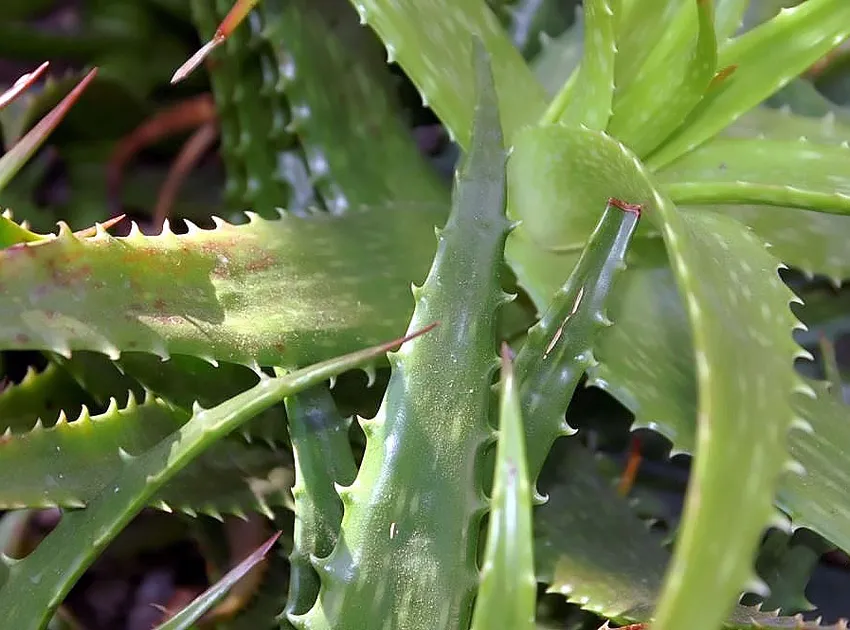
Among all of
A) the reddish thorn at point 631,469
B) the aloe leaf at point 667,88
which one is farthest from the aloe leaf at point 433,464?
the reddish thorn at point 631,469

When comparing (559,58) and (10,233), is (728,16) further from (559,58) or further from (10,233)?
(10,233)

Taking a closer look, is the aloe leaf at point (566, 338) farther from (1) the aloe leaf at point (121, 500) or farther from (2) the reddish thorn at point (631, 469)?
(2) the reddish thorn at point (631, 469)

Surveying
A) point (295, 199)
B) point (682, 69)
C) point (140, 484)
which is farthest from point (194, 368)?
point (682, 69)

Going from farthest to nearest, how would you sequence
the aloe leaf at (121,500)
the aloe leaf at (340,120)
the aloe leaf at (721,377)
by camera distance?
the aloe leaf at (340,120)
the aloe leaf at (121,500)
the aloe leaf at (721,377)

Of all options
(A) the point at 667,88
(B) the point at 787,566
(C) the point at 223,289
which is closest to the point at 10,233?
(C) the point at 223,289

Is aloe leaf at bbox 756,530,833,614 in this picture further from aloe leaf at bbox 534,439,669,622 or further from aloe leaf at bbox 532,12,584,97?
aloe leaf at bbox 532,12,584,97

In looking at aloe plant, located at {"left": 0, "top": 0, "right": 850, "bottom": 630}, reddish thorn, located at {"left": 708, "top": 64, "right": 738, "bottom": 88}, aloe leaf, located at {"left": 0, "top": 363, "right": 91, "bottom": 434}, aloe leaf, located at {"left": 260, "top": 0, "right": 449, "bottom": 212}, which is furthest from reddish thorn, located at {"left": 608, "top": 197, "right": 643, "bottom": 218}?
aloe leaf, located at {"left": 0, "top": 363, "right": 91, "bottom": 434}

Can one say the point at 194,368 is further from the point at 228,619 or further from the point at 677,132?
the point at 677,132
